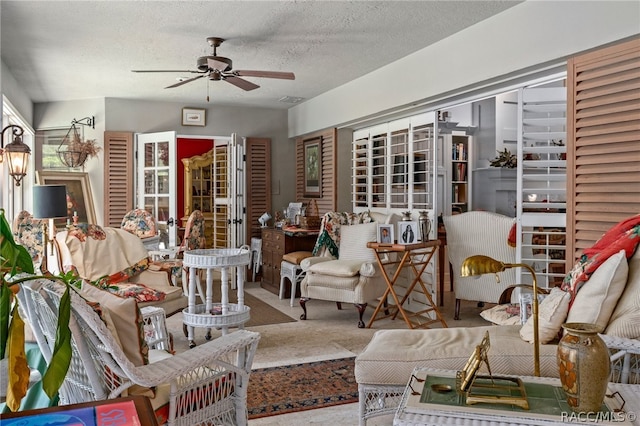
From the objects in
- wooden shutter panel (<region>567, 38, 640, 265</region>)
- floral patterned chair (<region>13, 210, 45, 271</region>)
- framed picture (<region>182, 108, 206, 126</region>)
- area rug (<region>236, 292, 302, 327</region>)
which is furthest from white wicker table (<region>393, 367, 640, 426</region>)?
framed picture (<region>182, 108, 206, 126</region>)

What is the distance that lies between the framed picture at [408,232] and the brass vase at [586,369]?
10.4 ft

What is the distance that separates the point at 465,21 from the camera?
13.7ft

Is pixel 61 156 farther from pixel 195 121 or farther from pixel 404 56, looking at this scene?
pixel 404 56

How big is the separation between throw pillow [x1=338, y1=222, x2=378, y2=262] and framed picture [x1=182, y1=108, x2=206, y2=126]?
10.5ft

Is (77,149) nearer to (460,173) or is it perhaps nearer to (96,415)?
(460,173)

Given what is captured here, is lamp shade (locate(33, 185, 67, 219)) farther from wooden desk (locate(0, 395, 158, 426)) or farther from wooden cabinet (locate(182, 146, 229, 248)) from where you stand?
wooden cabinet (locate(182, 146, 229, 248))

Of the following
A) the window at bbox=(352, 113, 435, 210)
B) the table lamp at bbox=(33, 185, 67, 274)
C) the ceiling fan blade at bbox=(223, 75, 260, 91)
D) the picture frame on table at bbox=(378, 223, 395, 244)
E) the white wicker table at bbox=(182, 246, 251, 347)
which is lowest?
the white wicker table at bbox=(182, 246, 251, 347)

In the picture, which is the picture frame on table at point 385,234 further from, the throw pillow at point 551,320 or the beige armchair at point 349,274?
the throw pillow at point 551,320

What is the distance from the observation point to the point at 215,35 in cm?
454

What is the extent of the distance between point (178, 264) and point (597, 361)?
4411 millimetres

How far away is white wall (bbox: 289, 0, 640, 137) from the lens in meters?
3.24

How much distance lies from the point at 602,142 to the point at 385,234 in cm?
222

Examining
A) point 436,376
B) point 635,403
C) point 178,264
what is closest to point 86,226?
point 178,264

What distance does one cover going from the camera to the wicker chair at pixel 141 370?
1836 mm
